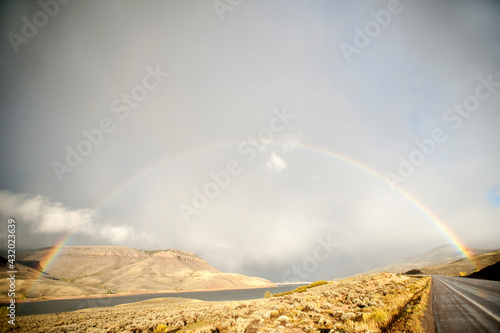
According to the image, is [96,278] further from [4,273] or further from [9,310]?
[9,310]

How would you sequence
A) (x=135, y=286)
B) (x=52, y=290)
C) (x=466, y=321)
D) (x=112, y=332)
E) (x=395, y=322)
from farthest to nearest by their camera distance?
(x=135, y=286) → (x=52, y=290) → (x=112, y=332) → (x=395, y=322) → (x=466, y=321)

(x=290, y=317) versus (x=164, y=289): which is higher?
(x=290, y=317)

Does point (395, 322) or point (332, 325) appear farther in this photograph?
point (332, 325)

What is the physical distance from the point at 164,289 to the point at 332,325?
21112cm

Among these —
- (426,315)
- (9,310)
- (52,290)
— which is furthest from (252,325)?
(52,290)

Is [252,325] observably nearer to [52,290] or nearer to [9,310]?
[9,310]

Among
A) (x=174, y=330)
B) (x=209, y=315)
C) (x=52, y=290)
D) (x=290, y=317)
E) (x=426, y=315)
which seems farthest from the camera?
(x=52, y=290)

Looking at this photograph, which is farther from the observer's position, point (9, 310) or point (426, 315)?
point (9, 310)

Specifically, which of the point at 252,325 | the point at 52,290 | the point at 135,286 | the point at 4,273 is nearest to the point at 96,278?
the point at 135,286

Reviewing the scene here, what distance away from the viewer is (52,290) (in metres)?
116

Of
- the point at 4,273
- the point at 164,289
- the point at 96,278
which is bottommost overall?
the point at 164,289

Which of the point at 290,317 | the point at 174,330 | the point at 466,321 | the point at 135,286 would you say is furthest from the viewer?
the point at 135,286

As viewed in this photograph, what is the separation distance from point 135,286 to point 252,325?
8315 inches

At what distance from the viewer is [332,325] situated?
11.6 m
